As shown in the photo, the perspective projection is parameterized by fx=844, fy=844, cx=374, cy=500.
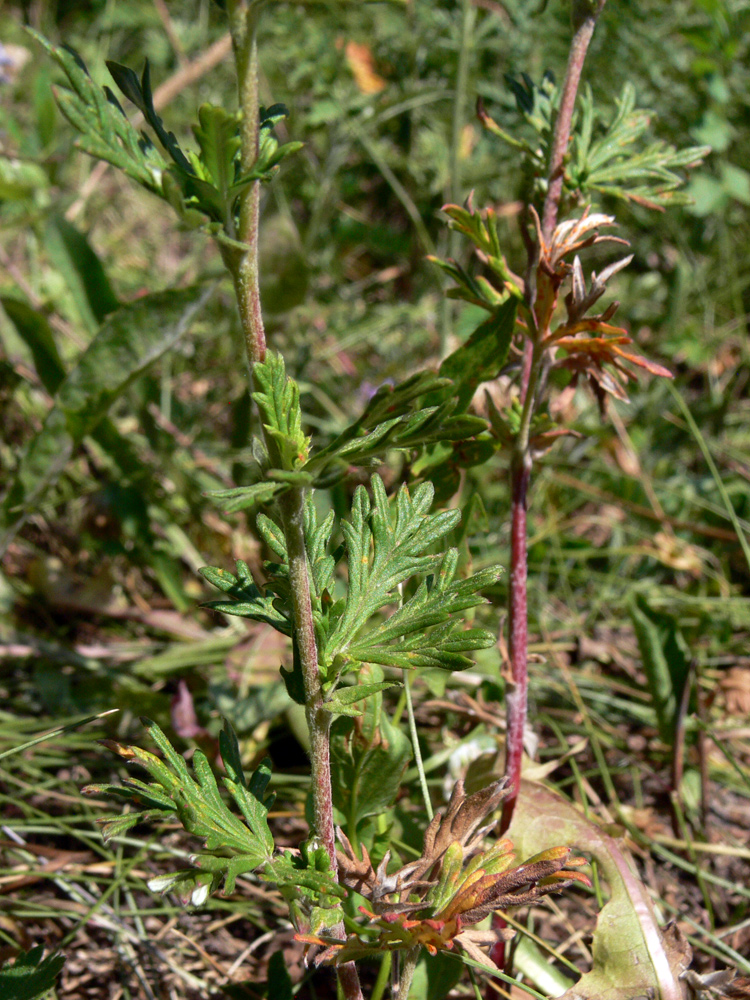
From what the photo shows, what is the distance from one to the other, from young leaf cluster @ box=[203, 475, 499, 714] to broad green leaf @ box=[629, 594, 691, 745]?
0.93 meters

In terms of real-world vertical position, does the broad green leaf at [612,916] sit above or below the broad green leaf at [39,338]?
below

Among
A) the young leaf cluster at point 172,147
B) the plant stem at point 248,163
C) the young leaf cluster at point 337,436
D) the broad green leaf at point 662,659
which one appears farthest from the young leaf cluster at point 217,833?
the broad green leaf at point 662,659

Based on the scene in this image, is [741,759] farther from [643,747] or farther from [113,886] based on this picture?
[113,886]

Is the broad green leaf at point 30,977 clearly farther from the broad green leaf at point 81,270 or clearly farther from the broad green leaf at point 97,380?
the broad green leaf at point 81,270

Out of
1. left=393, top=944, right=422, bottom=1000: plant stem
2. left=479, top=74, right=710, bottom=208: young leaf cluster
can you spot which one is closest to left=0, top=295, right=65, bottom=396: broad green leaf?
left=479, top=74, right=710, bottom=208: young leaf cluster

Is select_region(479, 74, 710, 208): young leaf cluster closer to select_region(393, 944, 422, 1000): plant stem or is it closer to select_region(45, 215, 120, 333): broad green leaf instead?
select_region(393, 944, 422, 1000): plant stem

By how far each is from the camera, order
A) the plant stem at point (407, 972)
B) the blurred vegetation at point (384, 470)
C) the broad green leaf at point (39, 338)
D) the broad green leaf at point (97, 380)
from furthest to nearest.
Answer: the broad green leaf at point (39, 338), the broad green leaf at point (97, 380), the blurred vegetation at point (384, 470), the plant stem at point (407, 972)

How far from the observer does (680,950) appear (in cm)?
113

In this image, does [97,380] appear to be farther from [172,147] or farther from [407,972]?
[407,972]

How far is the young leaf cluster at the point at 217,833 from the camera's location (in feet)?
2.89

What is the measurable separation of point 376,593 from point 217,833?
316mm

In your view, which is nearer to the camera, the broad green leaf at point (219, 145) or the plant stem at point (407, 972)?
the broad green leaf at point (219, 145)

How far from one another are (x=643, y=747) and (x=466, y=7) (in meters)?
2.03

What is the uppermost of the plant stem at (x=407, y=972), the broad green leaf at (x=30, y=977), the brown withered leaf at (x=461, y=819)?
the brown withered leaf at (x=461, y=819)
